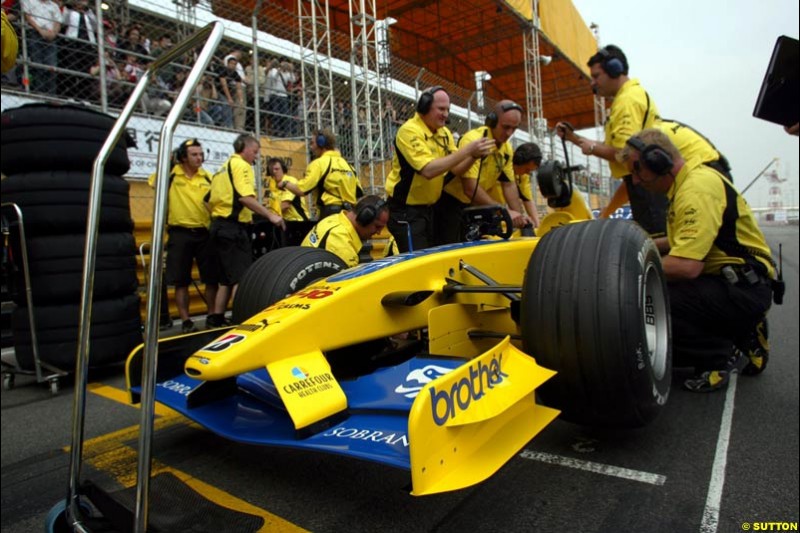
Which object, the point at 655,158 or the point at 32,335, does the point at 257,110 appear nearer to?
the point at 32,335

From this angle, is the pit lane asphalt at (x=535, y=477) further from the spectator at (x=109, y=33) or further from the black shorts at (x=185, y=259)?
the spectator at (x=109, y=33)

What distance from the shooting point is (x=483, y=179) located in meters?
4.03

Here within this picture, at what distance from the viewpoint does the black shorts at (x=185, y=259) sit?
4.86 m

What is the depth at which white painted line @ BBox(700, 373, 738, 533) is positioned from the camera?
61.3 inches

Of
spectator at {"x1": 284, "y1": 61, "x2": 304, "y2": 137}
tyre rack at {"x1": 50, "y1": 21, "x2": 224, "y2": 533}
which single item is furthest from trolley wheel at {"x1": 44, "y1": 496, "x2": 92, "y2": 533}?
spectator at {"x1": 284, "y1": 61, "x2": 304, "y2": 137}

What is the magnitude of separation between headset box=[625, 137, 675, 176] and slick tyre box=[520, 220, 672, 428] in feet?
3.03

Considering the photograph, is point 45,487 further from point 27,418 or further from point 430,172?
point 430,172

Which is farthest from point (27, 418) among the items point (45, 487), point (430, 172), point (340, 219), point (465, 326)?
point (430, 172)

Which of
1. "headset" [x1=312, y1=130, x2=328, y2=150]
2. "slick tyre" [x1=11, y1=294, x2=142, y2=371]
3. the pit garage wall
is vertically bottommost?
"slick tyre" [x1=11, y1=294, x2=142, y2=371]

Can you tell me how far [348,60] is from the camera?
340 cm

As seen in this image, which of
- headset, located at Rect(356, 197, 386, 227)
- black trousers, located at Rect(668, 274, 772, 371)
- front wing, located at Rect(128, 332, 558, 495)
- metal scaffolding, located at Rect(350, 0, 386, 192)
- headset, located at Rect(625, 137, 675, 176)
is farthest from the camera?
metal scaffolding, located at Rect(350, 0, 386, 192)

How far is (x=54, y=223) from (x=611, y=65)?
154 inches

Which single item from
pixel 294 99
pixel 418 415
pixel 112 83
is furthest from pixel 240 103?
pixel 418 415

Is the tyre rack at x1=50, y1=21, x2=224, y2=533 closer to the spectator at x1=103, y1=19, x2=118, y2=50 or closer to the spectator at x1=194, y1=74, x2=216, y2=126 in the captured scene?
the spectator at x1=103, y1=19, x2=118, y2=50
